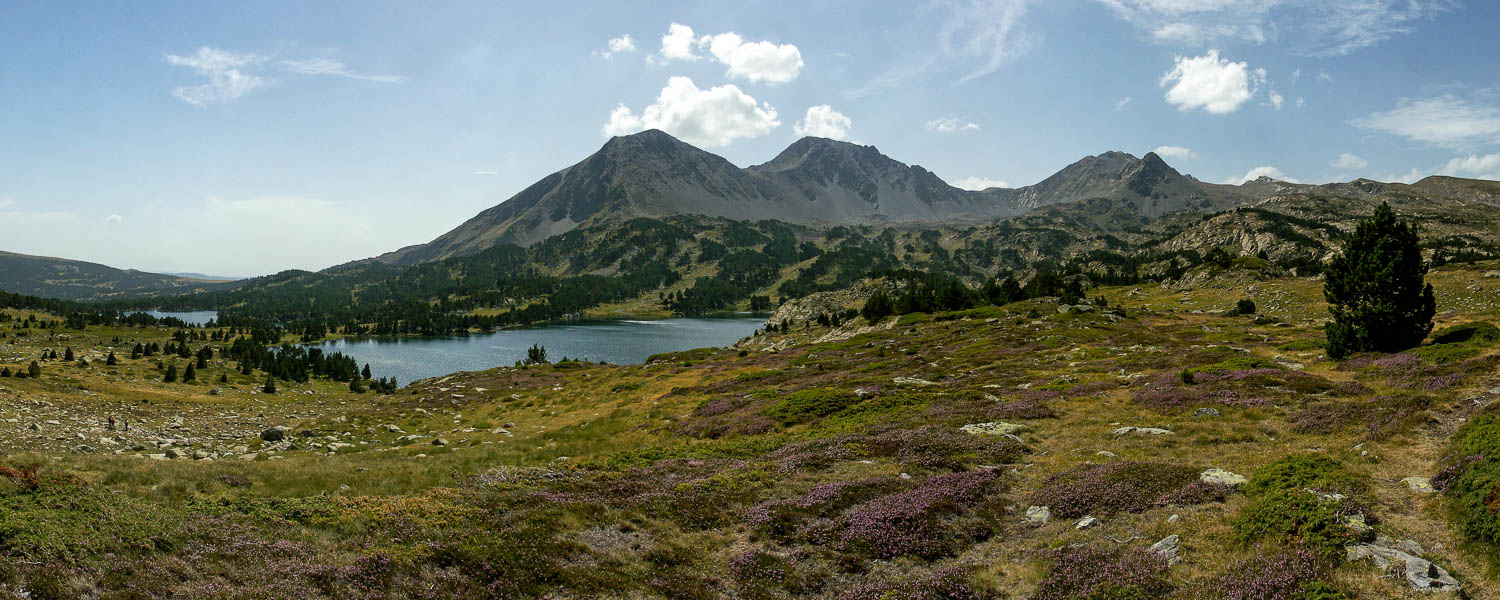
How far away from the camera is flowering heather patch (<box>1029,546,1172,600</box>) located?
35.4 ft

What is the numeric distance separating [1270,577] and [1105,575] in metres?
2.61

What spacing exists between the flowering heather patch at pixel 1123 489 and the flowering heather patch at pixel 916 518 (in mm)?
1885

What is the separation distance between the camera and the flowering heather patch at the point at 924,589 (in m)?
11.4

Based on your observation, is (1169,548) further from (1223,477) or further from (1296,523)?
(1223,477)

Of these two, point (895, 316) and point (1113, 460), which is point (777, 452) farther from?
point (895, 316)

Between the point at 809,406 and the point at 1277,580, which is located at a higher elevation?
the point at 1277,580

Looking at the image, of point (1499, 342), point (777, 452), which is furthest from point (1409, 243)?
point (777, 452)

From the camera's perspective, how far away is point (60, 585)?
8.49 m

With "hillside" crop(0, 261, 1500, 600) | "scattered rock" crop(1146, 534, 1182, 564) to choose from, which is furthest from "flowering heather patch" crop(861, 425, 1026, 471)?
"scattered rock" crop(1146, 534, 1182, 564)

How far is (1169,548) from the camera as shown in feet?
40.0

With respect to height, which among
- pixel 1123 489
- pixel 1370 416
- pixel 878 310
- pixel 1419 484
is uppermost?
pixel 878 310

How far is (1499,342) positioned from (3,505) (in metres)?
50.4

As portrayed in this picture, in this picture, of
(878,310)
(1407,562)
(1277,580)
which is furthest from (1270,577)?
(878,310)

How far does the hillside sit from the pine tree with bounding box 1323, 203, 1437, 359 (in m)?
2.49
